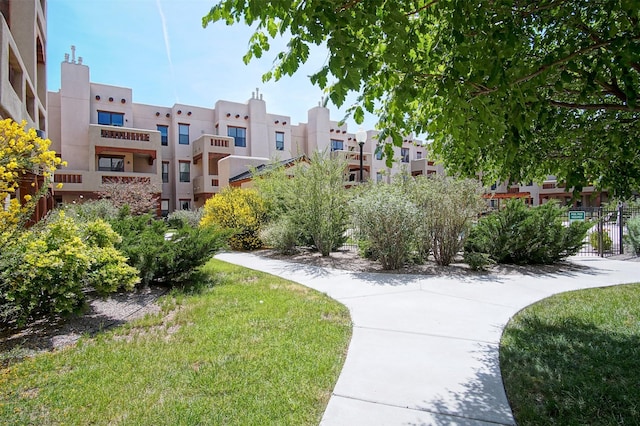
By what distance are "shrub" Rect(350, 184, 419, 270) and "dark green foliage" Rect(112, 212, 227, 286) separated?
385cm

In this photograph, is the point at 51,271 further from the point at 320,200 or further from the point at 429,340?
the point at 320,200

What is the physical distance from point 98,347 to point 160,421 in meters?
2.15

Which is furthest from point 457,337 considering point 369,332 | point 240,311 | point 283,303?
point 240,311

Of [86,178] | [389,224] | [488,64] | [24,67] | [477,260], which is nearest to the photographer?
[488,64]

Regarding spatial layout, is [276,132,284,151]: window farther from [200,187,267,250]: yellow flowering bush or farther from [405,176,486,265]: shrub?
[405,176,486,265]: shrub

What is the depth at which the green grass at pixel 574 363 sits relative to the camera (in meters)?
3.04

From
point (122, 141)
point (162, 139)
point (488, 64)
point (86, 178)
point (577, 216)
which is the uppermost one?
point (162, 139)

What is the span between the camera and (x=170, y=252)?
24.2 ft

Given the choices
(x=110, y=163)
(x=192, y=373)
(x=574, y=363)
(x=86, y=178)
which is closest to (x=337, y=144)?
(x=110, y=163)

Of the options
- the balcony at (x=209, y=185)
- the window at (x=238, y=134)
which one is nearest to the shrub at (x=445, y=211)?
the balcony at (x=209, y=185)

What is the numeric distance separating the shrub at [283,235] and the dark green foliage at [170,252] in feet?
14.8

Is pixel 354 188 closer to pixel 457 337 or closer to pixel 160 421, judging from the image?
pixel 457 337

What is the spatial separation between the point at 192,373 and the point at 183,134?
33806mm

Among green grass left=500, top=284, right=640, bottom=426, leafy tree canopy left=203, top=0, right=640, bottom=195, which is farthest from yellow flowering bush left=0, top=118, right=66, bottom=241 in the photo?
green grass left=500, top=284, right=640, bottom=426
